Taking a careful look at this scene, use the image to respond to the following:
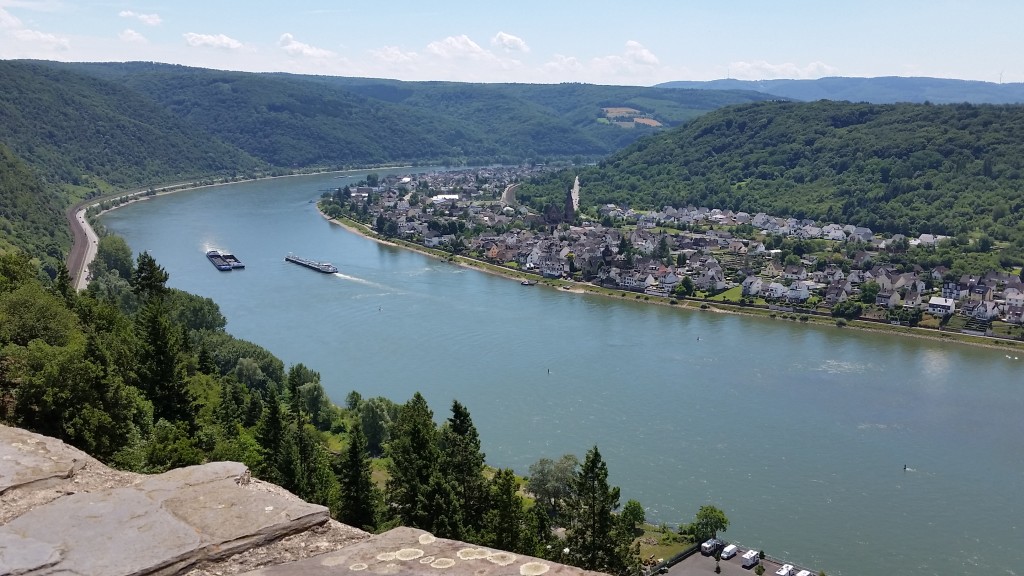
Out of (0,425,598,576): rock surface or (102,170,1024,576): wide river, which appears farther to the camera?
(102,170,1024,576): wide river

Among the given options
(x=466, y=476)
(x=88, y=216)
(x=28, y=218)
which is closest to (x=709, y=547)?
(x=466, y=476)

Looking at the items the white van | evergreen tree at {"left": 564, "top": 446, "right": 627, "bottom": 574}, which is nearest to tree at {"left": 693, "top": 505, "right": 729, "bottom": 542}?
the white van

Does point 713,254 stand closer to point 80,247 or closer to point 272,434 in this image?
point 80,247

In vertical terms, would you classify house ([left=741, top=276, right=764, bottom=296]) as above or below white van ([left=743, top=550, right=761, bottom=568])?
above

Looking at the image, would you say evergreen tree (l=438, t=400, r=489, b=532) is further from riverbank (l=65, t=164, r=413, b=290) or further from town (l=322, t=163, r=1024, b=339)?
town (l=322, t=163, r=1024, b=339)

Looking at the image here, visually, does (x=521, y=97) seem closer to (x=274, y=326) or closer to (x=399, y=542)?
(x=274, y=326)

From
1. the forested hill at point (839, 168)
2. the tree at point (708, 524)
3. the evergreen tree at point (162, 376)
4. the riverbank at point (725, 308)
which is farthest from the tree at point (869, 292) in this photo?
the evergreen tree at point (162, 376)
